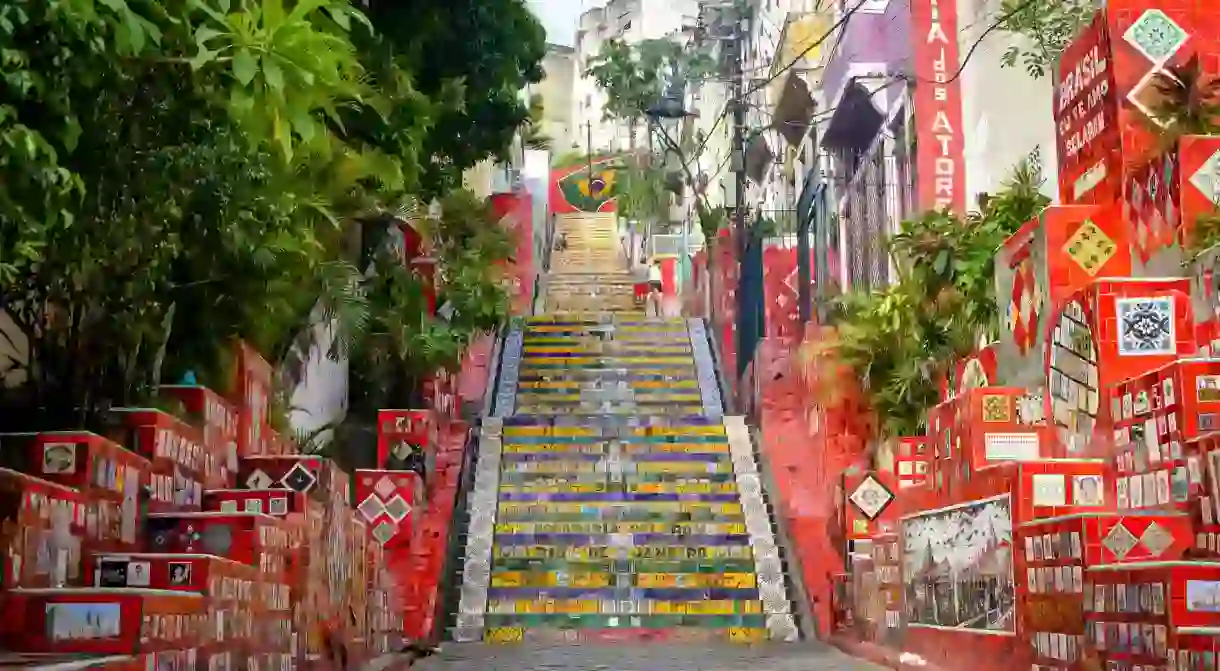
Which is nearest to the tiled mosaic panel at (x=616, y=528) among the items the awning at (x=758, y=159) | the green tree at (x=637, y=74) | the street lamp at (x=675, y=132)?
the street lamp at (x=675, y=132)

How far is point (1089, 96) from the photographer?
859 centimetres

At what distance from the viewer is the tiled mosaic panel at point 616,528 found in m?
13.5

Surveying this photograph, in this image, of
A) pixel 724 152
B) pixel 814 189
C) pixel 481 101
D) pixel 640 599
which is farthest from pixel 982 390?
pixel 724 152

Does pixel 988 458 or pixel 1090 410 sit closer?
pixel 1090 410

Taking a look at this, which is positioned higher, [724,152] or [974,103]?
[724,152]

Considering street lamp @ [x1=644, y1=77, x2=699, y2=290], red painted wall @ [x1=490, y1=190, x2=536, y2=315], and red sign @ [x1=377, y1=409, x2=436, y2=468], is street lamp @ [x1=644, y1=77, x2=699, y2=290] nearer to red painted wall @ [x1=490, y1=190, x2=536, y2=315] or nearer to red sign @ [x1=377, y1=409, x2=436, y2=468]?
red painted wall @ [x1=490, y1=190, x2=536, y2=315]

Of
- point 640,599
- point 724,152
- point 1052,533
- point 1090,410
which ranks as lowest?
point 640,599

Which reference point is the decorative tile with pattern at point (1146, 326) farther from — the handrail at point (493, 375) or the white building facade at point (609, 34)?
the white building facade at point (609, 34)

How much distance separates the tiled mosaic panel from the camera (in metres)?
13.5

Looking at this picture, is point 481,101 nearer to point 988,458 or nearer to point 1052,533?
→ point 988,458

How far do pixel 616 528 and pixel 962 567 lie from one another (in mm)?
6734

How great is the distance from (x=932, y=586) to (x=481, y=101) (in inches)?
293

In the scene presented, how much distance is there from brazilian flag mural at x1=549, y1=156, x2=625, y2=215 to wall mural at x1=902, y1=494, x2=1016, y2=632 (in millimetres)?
40760

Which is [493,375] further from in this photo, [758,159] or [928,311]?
[758,159]
